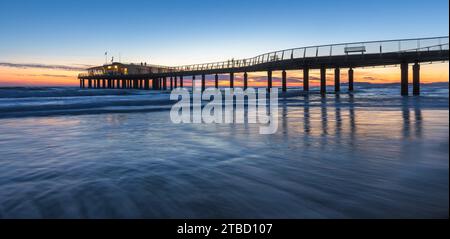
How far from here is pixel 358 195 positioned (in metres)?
3.27

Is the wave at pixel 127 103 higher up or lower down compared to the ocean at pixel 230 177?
higher up

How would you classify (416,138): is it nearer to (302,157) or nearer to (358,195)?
(302,157)

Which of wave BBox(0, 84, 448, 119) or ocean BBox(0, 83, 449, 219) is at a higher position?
wave BBox(0, 84, 448, 119)

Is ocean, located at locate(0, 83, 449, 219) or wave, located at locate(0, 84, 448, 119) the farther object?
wave, located at locate(0, 84, 448, 119)

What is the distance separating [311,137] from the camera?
24.1 feet

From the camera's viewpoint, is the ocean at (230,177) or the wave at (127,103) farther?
the wave at (127,103)

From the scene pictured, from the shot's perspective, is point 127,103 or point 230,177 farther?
point 127,103

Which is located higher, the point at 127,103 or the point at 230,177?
the point at 127,103

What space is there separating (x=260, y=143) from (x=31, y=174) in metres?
4.13
